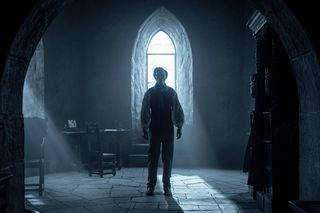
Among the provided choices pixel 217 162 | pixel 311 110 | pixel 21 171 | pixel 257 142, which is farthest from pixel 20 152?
pixel 217 162

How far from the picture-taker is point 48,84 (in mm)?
9406

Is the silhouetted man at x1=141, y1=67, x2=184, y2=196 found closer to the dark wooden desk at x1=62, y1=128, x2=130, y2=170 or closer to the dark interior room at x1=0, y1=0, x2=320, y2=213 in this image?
the dark interior room at x1=0, y1=0, x2=320, y2=213

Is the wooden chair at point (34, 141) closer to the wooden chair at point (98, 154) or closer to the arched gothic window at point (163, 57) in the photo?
the wooden chair at point (98, 154)

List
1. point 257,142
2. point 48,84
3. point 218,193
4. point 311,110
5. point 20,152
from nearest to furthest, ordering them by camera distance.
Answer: point 311,110 < point 20,152 < point 257,142 < point 218,193 < point 48,84

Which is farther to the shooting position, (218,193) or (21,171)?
(218,193)

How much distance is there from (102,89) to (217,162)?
327cm

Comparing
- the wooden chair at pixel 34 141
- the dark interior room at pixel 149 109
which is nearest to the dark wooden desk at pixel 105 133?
the dark interior room at pixel 149 109

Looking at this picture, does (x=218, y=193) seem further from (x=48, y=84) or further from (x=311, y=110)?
(x=48, y=84)

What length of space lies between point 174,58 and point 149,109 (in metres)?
5.04

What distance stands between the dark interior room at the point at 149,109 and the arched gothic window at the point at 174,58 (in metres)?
0.04

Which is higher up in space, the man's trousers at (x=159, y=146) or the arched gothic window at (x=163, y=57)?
the arched gothic window at (x=163, y=57)

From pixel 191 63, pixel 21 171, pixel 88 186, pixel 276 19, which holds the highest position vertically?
pixel 191 63

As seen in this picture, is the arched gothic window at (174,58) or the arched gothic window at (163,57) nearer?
the arched gothic window at (174,58)

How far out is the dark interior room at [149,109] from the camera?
17.9 ft
